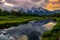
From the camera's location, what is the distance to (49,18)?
3.64 m

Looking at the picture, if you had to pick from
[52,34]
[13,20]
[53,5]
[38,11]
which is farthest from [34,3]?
[52,34]

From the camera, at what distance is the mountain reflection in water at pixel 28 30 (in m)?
3.44

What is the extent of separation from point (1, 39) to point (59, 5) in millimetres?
1466

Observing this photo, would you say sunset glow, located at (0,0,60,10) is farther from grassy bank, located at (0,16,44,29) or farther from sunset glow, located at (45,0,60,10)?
grassy bank, located at (0,16,44,29)

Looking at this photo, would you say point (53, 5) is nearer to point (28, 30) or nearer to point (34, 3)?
point (34, 3)

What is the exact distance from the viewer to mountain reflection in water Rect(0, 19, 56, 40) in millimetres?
3436

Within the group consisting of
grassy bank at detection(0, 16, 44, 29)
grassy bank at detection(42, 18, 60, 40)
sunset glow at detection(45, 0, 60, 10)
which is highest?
sunset glow at detection(45, 0, 60, 10)

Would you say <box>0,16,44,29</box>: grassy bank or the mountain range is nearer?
<box>0,16,44,29</box>: grassy bank

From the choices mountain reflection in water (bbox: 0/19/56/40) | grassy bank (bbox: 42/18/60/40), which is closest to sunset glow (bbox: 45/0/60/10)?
mountain reflection in water (bbox: 0/19/56/40)

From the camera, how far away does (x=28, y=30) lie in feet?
11.5

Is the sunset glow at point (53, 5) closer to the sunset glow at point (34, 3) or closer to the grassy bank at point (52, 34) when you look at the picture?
the sunset glow at point (34, 3)

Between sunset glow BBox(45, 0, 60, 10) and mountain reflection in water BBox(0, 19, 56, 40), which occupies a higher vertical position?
sunset glow BBox(45, 0, 60, 10)

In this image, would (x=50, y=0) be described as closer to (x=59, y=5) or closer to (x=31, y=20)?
(x=59, y=5)

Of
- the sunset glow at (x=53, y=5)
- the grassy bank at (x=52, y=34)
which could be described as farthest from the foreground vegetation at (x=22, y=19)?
the sunset glow at (x=53, y=5)
